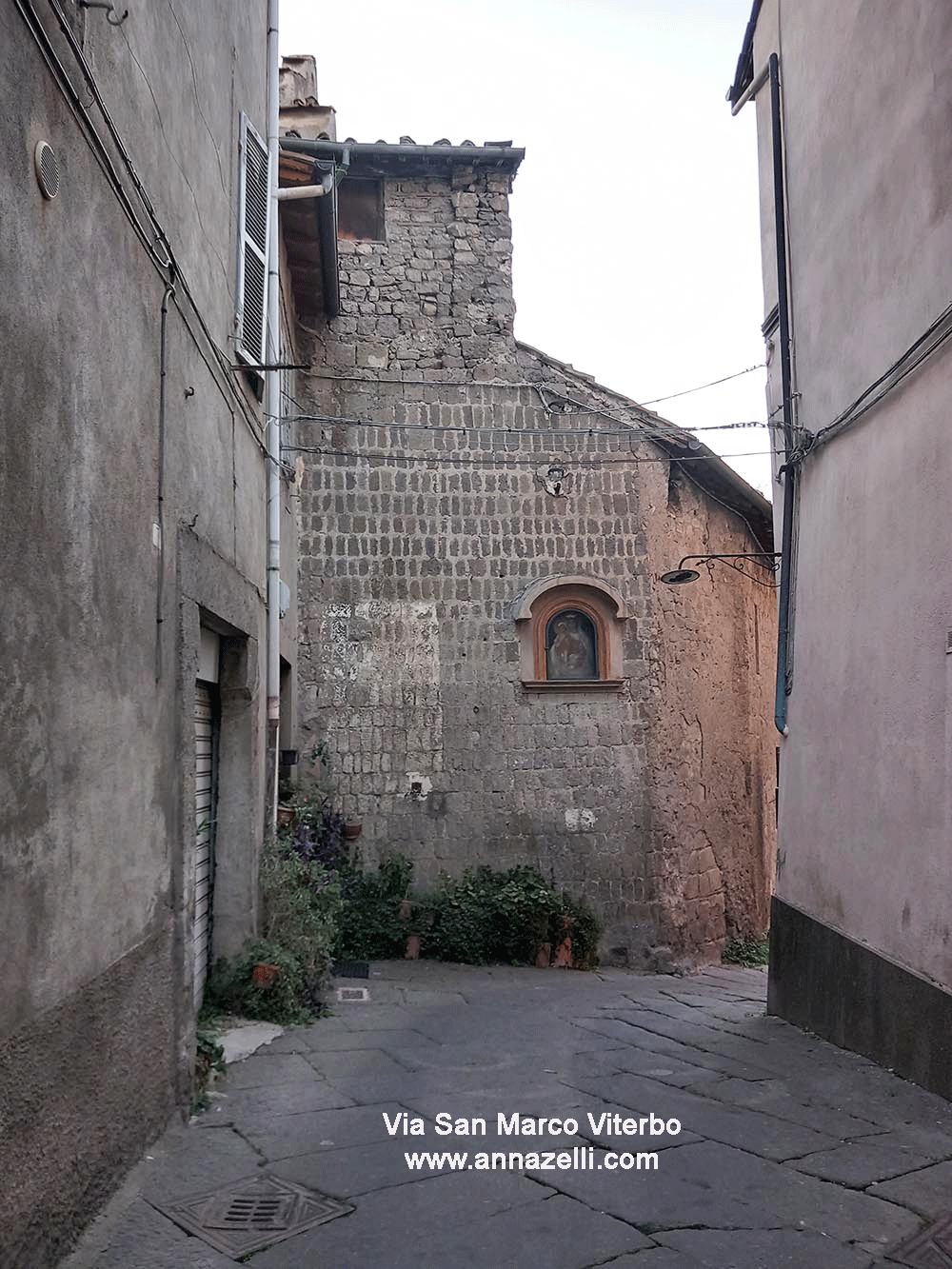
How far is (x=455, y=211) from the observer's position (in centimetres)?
1209

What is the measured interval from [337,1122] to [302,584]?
692 centimetres

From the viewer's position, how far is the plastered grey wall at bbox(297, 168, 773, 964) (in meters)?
11.1

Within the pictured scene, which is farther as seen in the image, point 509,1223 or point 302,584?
point 302,584

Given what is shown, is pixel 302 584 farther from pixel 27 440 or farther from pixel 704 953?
pixel 27 440

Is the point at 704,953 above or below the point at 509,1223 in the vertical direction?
below

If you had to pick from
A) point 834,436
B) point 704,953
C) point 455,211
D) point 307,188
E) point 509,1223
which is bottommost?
point 704,953

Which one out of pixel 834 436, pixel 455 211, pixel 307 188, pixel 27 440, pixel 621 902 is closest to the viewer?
pixel 27 440

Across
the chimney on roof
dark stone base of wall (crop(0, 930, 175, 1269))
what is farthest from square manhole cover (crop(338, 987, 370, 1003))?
the chimney on roof

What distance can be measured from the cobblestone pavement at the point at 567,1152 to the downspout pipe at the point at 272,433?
2269 millimetres

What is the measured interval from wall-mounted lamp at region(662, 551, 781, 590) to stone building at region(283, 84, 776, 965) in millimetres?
253

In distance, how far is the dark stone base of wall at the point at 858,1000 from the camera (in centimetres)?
515

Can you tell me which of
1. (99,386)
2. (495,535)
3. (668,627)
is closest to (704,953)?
(668,627)

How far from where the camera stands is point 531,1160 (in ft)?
14.1

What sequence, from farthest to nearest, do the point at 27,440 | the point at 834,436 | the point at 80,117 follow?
the point at 834,436
the point at 80,117
the point at 27,440
